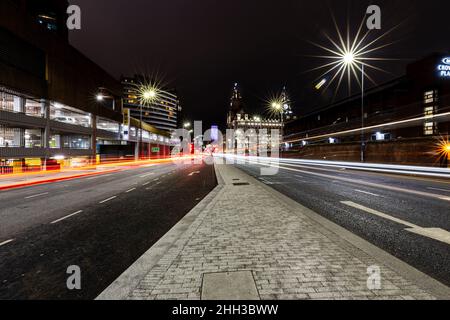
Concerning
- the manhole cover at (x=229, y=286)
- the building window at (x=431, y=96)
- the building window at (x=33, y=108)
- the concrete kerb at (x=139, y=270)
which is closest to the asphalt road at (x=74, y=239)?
the concrete kerb at (x=139, y=270)

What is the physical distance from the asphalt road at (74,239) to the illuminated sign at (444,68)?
43.5m

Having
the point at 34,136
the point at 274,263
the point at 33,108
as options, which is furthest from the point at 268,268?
the point at 34,136

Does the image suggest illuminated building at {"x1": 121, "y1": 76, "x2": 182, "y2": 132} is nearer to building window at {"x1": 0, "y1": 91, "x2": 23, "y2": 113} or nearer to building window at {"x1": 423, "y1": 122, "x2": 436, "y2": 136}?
building window at {"x1": 0, "y1": 91, "x2": 23, "y2": 113}

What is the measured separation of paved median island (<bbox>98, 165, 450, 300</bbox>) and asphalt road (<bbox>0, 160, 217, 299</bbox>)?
639 millimetres

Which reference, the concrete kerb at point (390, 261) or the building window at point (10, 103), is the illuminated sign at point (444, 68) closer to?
the concrete kerb at point (390, 261)

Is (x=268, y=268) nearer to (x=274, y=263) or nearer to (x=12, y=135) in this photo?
(x=274, y=263)

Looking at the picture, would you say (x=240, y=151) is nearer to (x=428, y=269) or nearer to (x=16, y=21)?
(x=16, y=21)

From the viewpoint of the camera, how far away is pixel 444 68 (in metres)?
33.7

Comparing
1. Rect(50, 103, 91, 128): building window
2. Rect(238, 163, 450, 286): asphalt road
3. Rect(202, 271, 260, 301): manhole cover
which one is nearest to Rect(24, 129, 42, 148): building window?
Rect(50, 103, 91, 128): building window

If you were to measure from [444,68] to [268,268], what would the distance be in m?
46.3

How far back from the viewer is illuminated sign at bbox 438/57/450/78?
3351 cm
